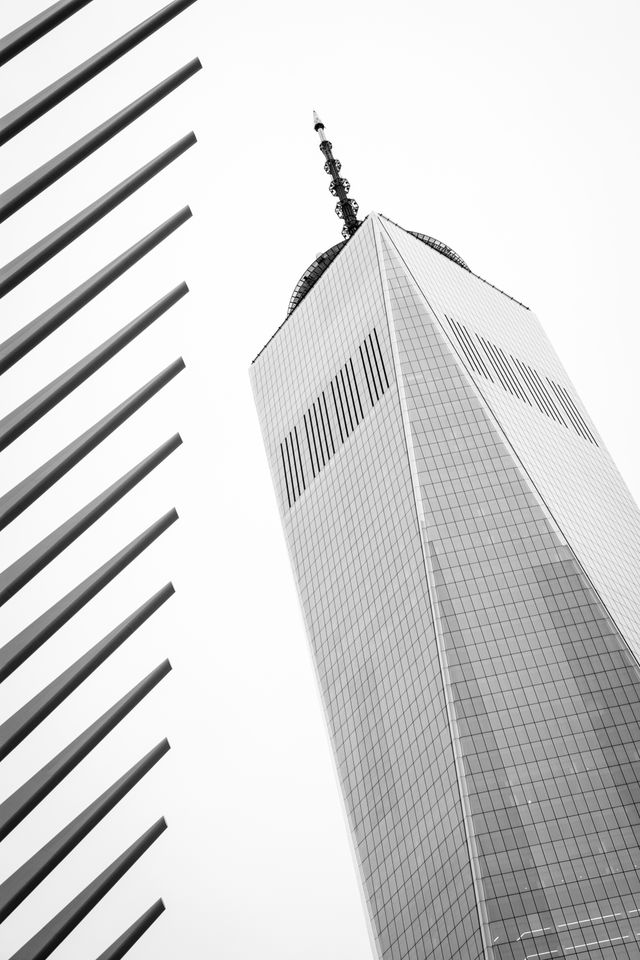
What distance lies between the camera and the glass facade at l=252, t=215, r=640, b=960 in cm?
6975

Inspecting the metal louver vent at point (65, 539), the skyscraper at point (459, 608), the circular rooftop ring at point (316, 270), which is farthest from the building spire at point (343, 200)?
the metal louver vent at point (65, 539)

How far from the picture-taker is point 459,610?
268ft

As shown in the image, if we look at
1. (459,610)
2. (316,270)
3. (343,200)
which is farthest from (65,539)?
(343,200)

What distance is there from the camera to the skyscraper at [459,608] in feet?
229

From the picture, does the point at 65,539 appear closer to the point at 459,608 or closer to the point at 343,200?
the point at 459,608

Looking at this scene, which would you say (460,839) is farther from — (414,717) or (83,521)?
(83,521)

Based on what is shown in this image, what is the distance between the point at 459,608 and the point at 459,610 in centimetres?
23

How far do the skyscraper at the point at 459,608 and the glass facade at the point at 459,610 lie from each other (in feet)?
0.63

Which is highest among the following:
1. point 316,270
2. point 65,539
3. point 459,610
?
point 316,270

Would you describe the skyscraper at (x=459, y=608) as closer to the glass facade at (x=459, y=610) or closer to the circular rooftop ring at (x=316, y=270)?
the glass facade at (x=459, y=610)

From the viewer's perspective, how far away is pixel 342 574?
9981cm

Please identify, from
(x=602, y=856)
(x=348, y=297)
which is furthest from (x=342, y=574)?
(x=602, y=856)

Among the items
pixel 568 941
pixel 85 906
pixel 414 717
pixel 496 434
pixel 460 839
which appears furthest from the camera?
pixel 496 434

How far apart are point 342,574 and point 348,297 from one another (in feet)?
105
